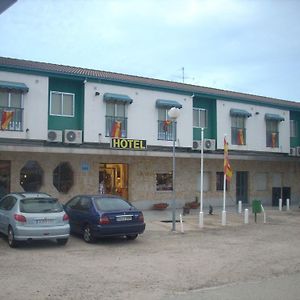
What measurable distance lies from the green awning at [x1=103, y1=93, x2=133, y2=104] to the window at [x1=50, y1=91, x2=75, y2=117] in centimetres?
156

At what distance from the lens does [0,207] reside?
14273mm

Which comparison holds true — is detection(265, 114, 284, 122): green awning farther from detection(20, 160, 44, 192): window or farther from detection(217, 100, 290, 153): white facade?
detection(20, 160, 44, 192): window

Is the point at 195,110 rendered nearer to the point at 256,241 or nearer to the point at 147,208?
the point at 147,208

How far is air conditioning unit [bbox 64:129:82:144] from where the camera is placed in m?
20.8

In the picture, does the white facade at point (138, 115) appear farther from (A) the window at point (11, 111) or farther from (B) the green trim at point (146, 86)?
(A) the window at point (11, 111)

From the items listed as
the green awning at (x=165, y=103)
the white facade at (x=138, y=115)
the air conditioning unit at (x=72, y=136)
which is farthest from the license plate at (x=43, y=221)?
the green awning at (x=165, y=103)

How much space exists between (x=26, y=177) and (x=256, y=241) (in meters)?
11.3

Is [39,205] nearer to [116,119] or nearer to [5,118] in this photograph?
[5,118]

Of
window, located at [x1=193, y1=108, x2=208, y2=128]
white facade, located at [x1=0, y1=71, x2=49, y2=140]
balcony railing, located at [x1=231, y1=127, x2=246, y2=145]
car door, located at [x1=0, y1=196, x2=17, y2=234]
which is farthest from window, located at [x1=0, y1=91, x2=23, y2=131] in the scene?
balcony railing, located at [x1=231, y1=127, x2=246, y2=145]

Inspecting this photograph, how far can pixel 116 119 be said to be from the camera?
22.8 meters

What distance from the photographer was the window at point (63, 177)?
2217 centimetres

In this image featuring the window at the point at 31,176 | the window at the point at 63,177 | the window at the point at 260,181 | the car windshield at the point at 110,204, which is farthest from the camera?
the window at the point at 260,181

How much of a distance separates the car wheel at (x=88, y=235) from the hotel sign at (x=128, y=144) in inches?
315

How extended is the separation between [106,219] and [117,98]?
9840mm
